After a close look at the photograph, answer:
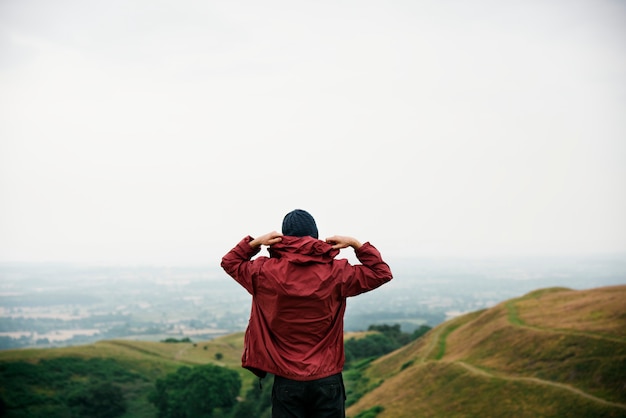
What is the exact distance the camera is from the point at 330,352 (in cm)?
584

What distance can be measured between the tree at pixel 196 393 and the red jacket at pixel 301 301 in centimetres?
5193

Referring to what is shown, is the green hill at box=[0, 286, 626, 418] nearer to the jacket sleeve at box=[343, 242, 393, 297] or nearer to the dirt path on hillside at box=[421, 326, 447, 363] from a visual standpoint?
the dirt path on hillside at box=[421, 326, 447, 363]

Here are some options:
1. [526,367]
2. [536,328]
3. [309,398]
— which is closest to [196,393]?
[536,328]

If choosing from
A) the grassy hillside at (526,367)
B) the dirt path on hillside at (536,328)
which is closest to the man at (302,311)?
the grassy hillside at (526,367)

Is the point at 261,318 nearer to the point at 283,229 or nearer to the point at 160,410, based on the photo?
the point at 283,229

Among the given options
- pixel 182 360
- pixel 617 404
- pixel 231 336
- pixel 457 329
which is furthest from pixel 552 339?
pixel 231 336

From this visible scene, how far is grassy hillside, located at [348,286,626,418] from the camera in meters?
26.9

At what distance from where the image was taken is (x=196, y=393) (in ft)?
179

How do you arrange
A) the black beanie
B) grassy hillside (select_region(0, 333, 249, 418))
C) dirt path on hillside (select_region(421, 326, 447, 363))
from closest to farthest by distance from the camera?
the black beanie
dirt path on hillside (select_region(421, 326, 447, 363))
grassy hillside (select_region(0, 333, 249, 418))

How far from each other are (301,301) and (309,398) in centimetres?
101

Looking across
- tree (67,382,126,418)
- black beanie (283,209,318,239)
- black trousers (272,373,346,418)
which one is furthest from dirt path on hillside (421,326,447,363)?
black beanie (283,209,318,239)

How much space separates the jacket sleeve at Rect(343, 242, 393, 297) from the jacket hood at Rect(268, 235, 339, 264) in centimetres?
30

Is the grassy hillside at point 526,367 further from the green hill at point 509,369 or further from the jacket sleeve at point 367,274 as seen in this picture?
the jacket sleeve at point 367,274

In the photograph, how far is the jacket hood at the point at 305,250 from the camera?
573 cm
